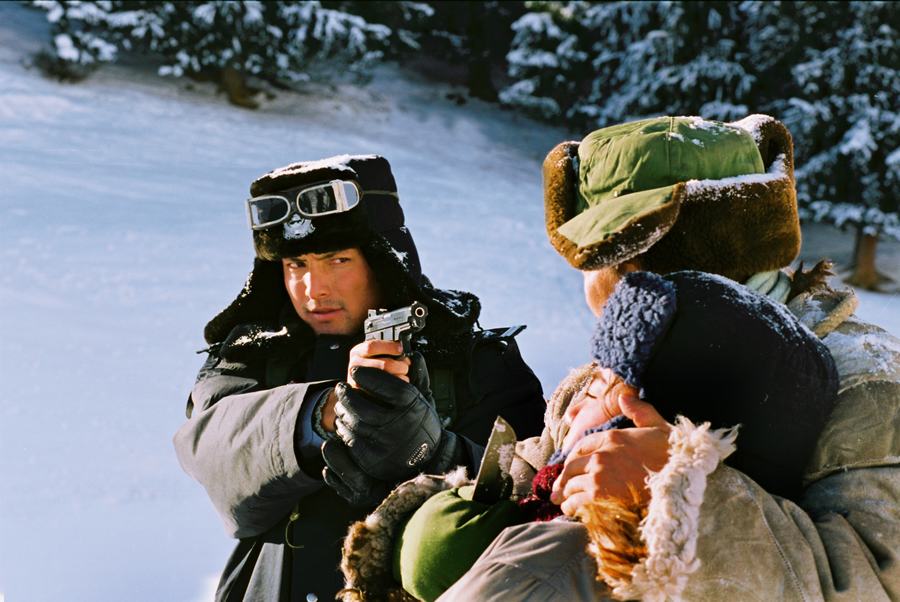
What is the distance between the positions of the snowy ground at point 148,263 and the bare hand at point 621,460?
3.14 meters

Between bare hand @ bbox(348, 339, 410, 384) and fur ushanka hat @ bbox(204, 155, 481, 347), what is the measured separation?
484 mm

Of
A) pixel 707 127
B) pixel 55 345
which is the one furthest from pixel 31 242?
pixel 707 127

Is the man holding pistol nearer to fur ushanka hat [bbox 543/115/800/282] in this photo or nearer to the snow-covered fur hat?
the snow-covered fur hat

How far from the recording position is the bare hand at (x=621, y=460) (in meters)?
1.28

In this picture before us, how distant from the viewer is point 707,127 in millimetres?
1597

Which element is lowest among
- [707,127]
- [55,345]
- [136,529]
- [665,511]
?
[55,345]

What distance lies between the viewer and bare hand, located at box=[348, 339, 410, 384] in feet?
6.39

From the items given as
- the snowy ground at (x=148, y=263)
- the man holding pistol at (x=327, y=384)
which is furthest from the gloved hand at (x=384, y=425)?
the snowy ground at (x=148, y=263)

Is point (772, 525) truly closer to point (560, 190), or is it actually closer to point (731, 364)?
point (731, 364)

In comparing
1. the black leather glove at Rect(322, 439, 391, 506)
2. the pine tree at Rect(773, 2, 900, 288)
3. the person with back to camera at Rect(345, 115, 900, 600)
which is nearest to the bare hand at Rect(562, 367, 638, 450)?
the person with back to camera at Rect(345, 115, 900, 600)

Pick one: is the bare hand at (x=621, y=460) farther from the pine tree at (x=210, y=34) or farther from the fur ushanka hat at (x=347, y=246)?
the pine tree at (x=210, y=34)

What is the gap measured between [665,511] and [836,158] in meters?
11.4

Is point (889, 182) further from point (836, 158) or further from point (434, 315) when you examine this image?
point (434, 315)

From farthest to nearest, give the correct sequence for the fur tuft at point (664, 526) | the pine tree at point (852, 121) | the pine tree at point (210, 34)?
the pine tree at point (210, 34) → the pine tree at point (852, 121) → the fur tuft at point (664, 526)
